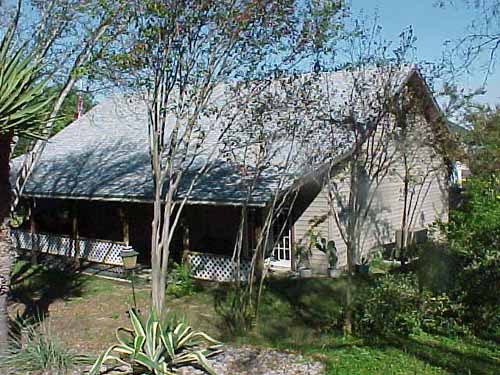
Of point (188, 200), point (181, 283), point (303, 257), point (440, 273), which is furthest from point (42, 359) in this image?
point (303, 257)

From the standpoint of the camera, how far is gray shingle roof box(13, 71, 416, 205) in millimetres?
14901

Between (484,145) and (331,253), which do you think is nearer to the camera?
(331,253)

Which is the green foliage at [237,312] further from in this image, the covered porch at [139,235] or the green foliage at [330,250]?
the green foliage at [330,250]

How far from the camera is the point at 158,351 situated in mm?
7055

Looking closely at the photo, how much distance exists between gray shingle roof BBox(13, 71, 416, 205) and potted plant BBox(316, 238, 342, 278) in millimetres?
2927

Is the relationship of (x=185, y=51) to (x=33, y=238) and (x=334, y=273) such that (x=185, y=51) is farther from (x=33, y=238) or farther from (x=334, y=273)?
(x=33, y=238)

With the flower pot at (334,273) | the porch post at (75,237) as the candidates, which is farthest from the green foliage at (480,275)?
the porch post at (75,237)

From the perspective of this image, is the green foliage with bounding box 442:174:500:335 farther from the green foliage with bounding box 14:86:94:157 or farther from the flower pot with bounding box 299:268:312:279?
the green foliage with bounding box 14:86:94:157

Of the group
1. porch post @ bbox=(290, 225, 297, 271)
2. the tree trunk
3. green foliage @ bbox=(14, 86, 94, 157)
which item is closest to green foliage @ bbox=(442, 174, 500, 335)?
green foliage @ bbox=(14, 86, 94, 157)

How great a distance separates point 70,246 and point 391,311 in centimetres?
1365

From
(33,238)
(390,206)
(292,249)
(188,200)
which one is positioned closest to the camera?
(188,200)

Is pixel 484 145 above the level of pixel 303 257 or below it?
above

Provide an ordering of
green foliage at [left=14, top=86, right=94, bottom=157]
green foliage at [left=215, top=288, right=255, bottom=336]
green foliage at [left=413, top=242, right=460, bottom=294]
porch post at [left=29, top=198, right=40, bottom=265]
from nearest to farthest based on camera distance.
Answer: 1. green foliage at [left=14, top=86, right=94, bottom=157]
2. green foliage at [left=413, top=242, right=460, bottom=294]
3. green foliage at [left=215, top=288, right=255, bottom=336]
4. porch post at [left=29, top=198, right=40, bottom=265]

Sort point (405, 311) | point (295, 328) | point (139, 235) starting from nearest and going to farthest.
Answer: point (405, 311) < point (295, 328) < point (139, 235)
